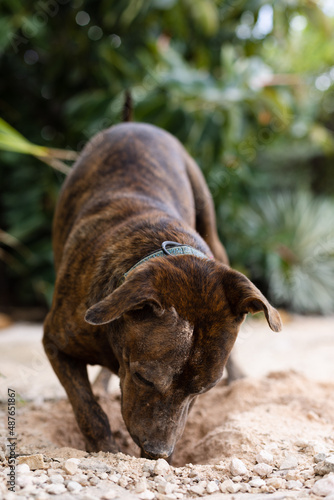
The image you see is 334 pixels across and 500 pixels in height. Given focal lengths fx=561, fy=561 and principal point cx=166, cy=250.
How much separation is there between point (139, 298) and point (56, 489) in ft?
2.26

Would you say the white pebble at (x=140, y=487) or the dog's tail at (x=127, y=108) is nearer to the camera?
the white pebble at (x=140, y=487)

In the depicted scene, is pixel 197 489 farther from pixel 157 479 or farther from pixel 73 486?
pixel 73 486

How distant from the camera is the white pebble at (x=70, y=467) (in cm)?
203

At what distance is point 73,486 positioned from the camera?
1862 mm

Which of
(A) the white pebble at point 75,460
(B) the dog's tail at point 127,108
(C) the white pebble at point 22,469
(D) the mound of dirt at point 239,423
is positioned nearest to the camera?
(C) the white pebble at point 22,469

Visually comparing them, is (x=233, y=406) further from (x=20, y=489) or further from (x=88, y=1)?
(x=88, y=1)

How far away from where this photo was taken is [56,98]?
7281 millimetres

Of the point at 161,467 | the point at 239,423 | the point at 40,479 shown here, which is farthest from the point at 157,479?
the point at 239,423

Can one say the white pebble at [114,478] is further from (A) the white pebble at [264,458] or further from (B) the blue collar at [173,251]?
(B) the blue collar at [173,251]

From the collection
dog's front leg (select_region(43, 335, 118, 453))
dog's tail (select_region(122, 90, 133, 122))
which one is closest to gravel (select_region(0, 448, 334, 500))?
dog's front leg (select_region(43, 335, 118, 453))

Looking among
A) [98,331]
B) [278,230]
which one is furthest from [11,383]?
[278,230]

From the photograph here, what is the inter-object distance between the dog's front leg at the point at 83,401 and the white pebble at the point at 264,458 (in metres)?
0.67

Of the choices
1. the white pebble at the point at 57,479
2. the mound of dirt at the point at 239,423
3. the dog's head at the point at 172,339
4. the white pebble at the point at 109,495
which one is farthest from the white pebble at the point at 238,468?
the white pebble at the point at 57,479

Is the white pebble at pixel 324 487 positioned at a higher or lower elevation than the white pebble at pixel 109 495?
higher
